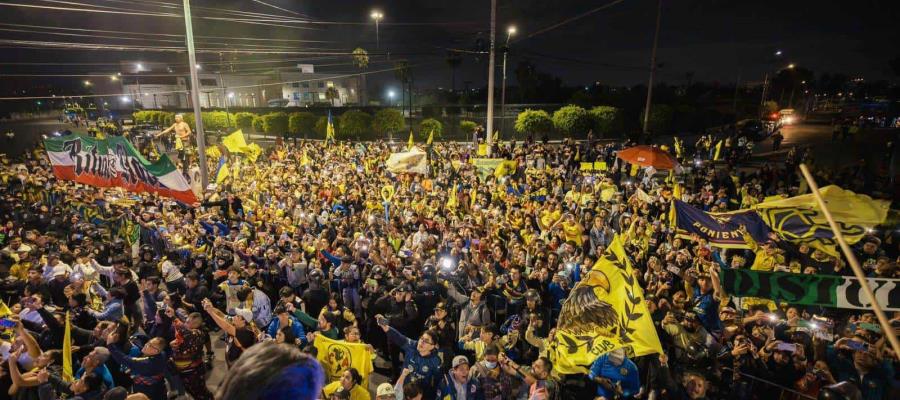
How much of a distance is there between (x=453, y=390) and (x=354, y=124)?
37349 mm

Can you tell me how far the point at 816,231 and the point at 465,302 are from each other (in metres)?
5.73

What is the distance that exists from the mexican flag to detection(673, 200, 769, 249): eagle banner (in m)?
9.52

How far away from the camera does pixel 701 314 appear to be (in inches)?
240

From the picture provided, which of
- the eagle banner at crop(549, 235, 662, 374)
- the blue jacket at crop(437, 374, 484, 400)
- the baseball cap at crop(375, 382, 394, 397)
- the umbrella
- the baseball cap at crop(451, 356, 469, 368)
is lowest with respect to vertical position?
the blue jacket at crop(437, 374, 484, 400)

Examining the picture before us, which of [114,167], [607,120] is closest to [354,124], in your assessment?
[607,120]

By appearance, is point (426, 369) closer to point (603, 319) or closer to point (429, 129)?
point (603, 319)

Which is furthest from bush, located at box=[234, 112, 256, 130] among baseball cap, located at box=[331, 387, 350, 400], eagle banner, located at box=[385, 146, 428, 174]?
baseball cap, located at box=[331, 387, 350, 400]

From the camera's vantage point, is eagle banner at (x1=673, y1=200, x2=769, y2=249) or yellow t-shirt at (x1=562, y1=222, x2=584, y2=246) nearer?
eagle banner at (x1=673, y1=200, x2=769, y2=249)

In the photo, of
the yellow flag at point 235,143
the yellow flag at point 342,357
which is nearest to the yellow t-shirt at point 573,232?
the yellow flag at point 342,357

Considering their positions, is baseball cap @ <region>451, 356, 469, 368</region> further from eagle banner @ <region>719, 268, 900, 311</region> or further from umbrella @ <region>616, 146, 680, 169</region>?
umbrella @ <region>616, 146, 680, 169</region>

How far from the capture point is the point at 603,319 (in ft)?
16.2

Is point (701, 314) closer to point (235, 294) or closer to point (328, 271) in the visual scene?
point (328, 271)

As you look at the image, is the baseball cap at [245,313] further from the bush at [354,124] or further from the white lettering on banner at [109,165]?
the bush at [354,124]

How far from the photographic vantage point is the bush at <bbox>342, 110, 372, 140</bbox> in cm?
4006
